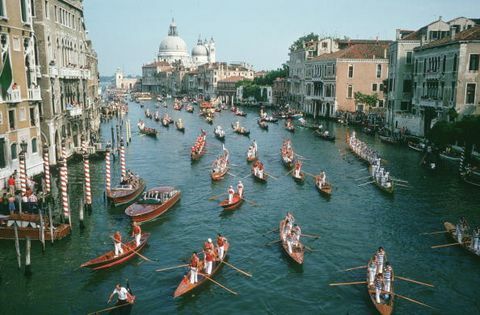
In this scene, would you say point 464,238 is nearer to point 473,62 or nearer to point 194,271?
point 194,271

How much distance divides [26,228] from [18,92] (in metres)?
12.0

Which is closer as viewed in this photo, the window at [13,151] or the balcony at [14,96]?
the balcony at [14,96]

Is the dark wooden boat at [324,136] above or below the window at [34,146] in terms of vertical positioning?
below

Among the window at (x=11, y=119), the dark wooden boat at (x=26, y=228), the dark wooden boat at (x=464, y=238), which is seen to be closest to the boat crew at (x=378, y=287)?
the dark wooden boat at (x=464, y=238)

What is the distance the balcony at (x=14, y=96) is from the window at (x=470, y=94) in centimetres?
4046

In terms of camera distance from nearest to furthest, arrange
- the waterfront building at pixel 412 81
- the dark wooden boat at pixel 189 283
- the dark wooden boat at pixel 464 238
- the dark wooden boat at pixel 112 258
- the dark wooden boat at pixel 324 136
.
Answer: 1. the dark wooden boat at pixel 189 283
2. the dark wooden boat at pixel 112 258
3. the dark wooden boat at pixel 464 238
4. the waterfront building at pixel 412 81
5. the dark wooden boat at pixel 324 136

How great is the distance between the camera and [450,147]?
46.7m

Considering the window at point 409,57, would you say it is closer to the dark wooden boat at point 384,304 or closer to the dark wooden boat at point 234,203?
the dark wooden boat at point 234,203

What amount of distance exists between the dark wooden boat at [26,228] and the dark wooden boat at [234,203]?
10493 mm

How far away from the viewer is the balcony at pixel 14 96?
102 ft

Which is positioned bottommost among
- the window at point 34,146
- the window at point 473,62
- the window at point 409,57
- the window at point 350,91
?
the window at point 34,146

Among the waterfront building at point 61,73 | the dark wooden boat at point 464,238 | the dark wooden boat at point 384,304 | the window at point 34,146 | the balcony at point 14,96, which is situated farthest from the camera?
the waterfront building at point 61,73

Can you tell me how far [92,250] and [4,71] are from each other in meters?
12.5

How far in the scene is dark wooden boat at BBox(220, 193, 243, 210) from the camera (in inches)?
1240
